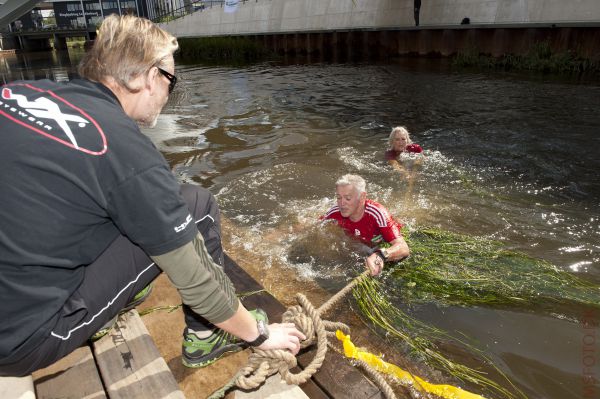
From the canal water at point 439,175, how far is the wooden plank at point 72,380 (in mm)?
1890

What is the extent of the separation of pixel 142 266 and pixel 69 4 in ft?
315

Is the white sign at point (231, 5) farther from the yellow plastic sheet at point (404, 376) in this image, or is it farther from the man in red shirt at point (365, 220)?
the yellow plastic sheet at point (404, 376)

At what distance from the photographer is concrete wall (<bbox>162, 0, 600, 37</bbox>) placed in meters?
15.4

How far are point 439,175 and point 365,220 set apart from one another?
3.03 meters

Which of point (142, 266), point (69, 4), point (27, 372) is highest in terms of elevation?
point (69, 4)

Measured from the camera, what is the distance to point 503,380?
9.13ft

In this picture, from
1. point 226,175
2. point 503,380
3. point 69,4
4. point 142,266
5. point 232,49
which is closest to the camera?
point 142,266

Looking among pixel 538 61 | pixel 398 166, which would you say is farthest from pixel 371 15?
pixel 398 166

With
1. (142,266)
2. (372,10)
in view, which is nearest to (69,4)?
(372,10)

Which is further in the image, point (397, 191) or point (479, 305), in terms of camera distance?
point (397, 191)

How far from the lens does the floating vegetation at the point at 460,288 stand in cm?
315

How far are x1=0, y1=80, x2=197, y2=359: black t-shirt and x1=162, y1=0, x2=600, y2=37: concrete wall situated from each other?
1762 centimetres

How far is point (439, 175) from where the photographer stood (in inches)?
272

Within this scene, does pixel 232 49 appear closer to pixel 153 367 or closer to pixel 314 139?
pixel 314 139
